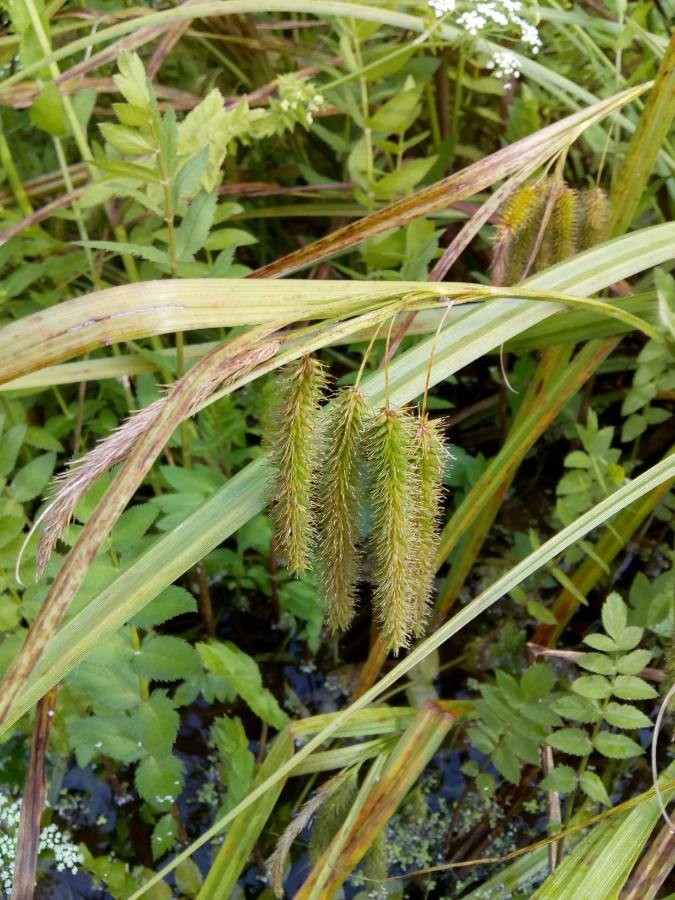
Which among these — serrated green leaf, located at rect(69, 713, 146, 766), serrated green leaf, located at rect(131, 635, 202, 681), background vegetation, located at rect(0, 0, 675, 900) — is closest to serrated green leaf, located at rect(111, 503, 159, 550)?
background vegetation, located at rect(0, 0, 675, 900)

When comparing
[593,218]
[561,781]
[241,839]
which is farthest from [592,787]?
[593,218]

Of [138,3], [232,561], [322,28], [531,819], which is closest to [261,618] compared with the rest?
[232,561]

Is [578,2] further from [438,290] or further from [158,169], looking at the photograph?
[438,290]

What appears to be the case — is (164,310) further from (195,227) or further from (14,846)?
(14,846)

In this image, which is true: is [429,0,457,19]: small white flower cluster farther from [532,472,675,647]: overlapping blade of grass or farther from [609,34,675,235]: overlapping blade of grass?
[532,472,675,647]: overlapping blade of grass

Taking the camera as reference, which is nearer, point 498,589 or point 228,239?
point 498,589

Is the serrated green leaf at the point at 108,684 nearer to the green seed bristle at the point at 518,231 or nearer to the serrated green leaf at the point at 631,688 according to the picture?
the serrated green leaf at the point at 631,688

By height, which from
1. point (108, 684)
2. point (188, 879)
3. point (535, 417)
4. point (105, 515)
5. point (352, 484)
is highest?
point (105, 515)
